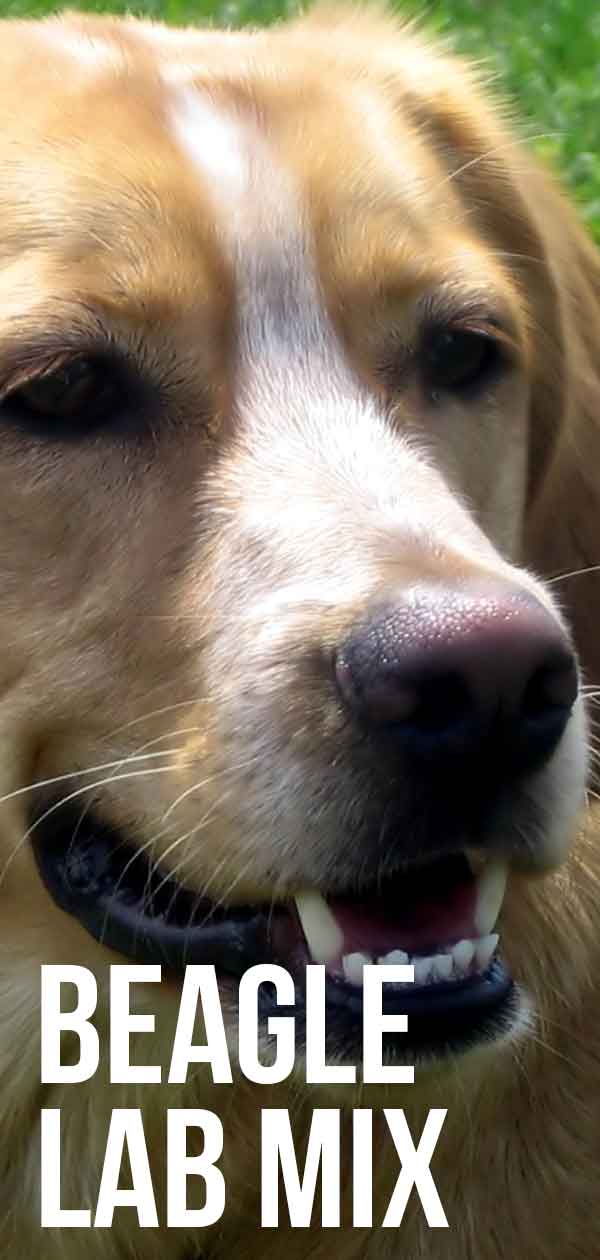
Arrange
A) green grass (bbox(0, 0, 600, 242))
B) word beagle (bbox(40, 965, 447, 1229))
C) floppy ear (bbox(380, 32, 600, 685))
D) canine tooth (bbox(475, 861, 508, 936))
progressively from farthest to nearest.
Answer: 1. green grass (bbox(0, 0, 600, 242))
2. floppy ear (bbox(380, 32, 600, 685))
3. word beagle (bbox(40, 965, 447, 1229))
4. canine tooth (bbox(475, 861, 508, 936))

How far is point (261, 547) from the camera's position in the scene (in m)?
2.86

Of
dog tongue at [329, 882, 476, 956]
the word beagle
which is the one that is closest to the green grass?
the word beagle

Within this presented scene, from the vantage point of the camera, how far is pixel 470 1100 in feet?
10.6

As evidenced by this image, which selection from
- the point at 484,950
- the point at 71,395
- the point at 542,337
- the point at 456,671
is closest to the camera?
the point at 456,671

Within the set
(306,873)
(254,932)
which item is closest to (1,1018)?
(254,932)

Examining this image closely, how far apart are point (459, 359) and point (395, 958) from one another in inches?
41.4

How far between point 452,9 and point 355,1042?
707cm

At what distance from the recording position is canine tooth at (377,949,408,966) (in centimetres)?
271

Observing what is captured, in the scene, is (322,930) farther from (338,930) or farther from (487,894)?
(487,894)

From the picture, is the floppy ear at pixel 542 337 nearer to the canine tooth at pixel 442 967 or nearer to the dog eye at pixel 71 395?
the dog eye at pixel 71 395

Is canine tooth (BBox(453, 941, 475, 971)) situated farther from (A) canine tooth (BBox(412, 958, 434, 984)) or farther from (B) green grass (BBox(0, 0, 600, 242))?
(B) green grass (BBox(0, 0, 600, 242))

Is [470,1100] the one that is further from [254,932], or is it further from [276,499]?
[276,499]

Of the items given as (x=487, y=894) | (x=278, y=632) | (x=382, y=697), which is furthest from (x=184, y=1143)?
(x=382, y=697)

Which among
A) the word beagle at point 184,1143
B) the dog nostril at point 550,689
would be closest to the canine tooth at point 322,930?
the word beagle at point 184,1143
